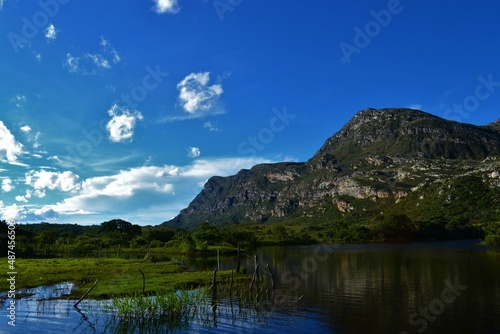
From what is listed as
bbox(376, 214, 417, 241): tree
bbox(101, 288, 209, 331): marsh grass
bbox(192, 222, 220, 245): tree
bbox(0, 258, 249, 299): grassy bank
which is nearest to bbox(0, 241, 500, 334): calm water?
bbox(101, 288, 209, 331): marsh grass

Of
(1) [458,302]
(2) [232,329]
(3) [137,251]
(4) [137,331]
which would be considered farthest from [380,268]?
(3) [137,251]

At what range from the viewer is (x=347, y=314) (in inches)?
1261

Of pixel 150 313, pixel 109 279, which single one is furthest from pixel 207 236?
pixel 150 313

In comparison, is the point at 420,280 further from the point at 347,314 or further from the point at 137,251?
the point at 137,251

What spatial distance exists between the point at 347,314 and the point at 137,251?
10496 cm

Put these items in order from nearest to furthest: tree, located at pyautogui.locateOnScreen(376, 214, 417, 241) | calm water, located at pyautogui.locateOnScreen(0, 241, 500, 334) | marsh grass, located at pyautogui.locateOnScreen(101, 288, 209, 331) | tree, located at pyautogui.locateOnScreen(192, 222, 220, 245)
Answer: calm water, located at pyautogui.locateOnScreen(0, 241, 500, 334), marsh grass, located at pyautogui.locateOnScreen(101, 288, 209, 331), tree, located at pyautogui.locateOnScreen(192, 222, 220, 245), tree, located at pyautogui.locateOnScreen(376, 214, 417, 241)

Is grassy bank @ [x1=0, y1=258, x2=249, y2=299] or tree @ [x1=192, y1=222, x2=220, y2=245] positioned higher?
tree @ [x1=192, y1=222, x2=220, y2=245]

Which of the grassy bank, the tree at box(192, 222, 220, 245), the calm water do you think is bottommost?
the calm water

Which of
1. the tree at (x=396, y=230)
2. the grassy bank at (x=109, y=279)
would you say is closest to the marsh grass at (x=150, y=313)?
the grassy bank at (x=109, y=279)

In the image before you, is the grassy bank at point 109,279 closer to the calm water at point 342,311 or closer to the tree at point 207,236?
the calm water at point 342,311

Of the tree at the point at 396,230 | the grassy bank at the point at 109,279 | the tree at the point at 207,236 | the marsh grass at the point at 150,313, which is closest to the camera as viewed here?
the marsh grass at the point at 150,313

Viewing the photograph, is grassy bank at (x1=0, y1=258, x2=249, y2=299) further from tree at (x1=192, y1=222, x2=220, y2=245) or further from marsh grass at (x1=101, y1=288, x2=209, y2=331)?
tree at (x1=192, y1=222, x2=220, y2=245)

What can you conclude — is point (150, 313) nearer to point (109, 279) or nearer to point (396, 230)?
point (109, 279)

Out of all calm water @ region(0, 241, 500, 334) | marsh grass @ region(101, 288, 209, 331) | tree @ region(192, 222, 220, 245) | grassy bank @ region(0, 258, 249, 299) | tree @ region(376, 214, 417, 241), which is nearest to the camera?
calm water @ region(0, 241, 500, 334)
